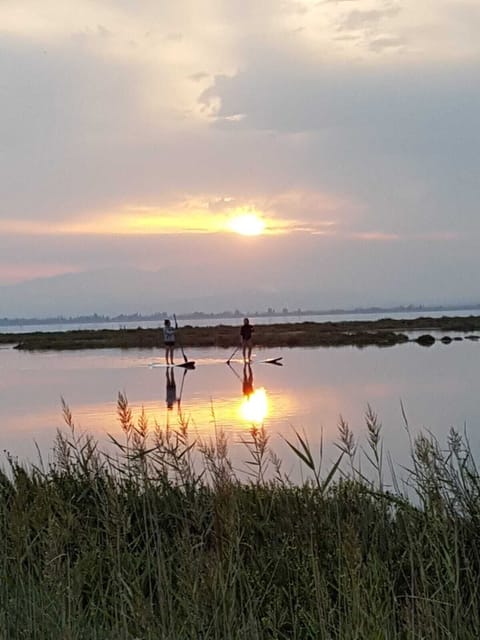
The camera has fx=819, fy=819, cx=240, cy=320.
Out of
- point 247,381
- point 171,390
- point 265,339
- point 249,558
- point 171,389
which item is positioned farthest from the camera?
point 265,339

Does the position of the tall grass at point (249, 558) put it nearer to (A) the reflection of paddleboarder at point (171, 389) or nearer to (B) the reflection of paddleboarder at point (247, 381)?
(A) the reflection of paddleboarder at point (171, 389)

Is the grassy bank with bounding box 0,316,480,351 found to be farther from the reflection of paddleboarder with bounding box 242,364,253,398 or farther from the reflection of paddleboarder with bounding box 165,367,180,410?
the reflection of paddleboarder with bounding box 165,367,180,410

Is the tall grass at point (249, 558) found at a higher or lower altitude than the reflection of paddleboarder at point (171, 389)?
higher

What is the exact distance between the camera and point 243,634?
4.26 m

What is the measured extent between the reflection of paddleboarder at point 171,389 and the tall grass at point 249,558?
887 cm

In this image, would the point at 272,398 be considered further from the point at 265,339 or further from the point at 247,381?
the point at 265,339

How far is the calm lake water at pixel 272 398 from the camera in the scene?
46.3ft

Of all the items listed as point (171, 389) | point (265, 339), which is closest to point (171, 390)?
point (171, 389)

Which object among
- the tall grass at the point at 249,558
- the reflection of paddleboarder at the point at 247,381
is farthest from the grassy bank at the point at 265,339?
the tall grass at the point at 249,558

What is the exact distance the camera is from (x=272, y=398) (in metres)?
19.5

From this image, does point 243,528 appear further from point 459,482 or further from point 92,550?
point 459,482

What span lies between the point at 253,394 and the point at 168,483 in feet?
44.5

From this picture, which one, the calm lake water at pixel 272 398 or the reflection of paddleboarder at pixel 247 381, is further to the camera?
the reflection of paddleboarder at pixel 247 381

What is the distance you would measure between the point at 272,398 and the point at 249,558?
538 inches
